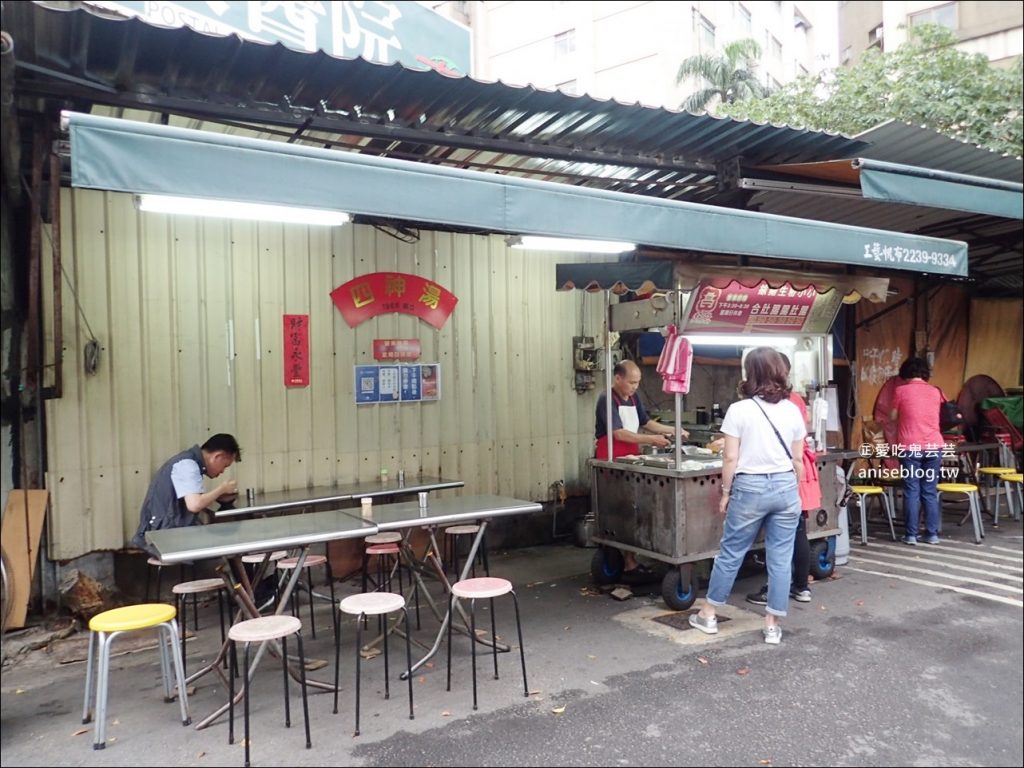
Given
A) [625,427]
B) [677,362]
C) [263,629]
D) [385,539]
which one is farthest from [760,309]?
[263,629]

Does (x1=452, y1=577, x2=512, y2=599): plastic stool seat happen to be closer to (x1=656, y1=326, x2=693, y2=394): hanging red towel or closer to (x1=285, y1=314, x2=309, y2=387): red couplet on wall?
(x1=656, y1=326, x2=693, y2=394): hanging red towel

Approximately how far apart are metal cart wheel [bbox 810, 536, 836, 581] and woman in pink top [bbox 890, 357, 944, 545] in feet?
5.49

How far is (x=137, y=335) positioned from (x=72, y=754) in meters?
2.85

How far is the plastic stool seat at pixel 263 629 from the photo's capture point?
2979mm

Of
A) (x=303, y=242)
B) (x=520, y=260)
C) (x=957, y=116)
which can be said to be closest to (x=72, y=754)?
(x=303, y=242)

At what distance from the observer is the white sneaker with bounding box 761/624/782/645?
4285 mm

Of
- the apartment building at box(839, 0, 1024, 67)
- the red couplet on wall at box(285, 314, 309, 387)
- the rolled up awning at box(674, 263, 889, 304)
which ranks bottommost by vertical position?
the red couplet on wall at box(285, 314, 309, 387)

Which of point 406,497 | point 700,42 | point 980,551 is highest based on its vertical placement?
point 700,42

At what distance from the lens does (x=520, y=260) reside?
6.87 metres

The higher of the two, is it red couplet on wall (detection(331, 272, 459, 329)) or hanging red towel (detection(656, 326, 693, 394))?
red couplet on wall (detection(331, 272, 459, 329))

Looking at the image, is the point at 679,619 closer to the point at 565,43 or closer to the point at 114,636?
the point at 114,636

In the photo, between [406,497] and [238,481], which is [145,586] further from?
[406,497]

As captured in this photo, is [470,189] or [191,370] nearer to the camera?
[470,189]

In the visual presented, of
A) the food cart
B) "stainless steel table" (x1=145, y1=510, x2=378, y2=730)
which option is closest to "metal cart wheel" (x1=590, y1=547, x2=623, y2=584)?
the food cart
